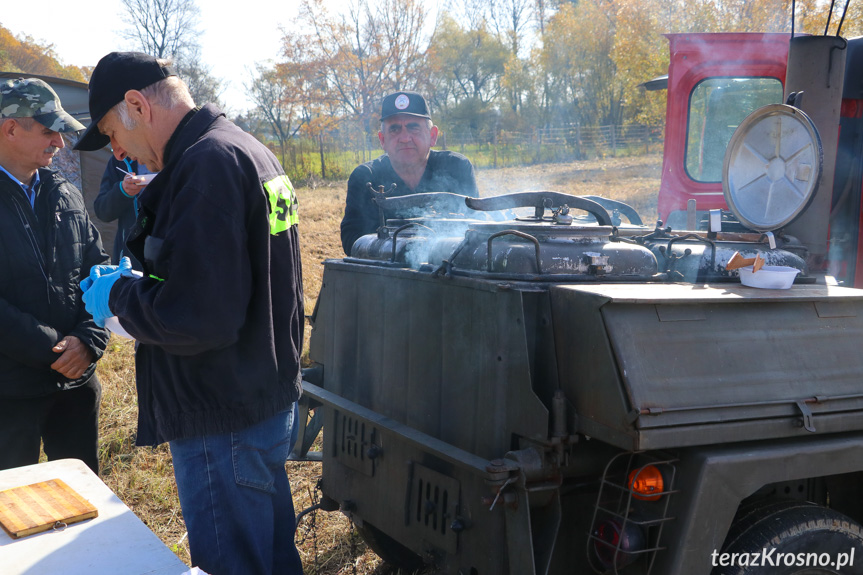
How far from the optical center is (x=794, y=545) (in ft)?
7.06

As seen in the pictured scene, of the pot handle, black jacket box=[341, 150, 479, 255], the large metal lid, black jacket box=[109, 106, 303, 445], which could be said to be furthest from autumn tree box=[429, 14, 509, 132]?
black jacket box=[109, 106, 303, 445]

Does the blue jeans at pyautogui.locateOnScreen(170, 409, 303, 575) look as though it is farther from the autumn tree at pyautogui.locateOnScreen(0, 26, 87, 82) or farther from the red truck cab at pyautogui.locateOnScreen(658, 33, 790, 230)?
the autumn tree at pyautogui.locateOnScreen(0, 26, 87, 82)

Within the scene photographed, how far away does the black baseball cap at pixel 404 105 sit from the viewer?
4.25 meters

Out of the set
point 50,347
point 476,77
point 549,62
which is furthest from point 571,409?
point 476,77

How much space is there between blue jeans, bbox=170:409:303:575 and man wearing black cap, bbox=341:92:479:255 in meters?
2.11

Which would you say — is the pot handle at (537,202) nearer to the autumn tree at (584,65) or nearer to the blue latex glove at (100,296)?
the blue latex glove at (100,296)

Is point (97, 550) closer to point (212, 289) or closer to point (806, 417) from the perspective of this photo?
point (212, 289)

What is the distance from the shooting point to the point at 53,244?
3037 millimetres

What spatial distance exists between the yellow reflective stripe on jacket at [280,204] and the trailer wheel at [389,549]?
1.55 metres

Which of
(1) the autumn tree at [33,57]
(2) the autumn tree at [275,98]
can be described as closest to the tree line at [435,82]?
(2) the autumn tree at [275,98]

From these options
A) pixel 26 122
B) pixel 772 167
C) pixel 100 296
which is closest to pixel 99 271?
pixel 100 296

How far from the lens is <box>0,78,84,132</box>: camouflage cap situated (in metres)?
2.91

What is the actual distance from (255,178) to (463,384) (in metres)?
0.97

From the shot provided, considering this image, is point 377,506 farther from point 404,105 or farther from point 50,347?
point 404,105
